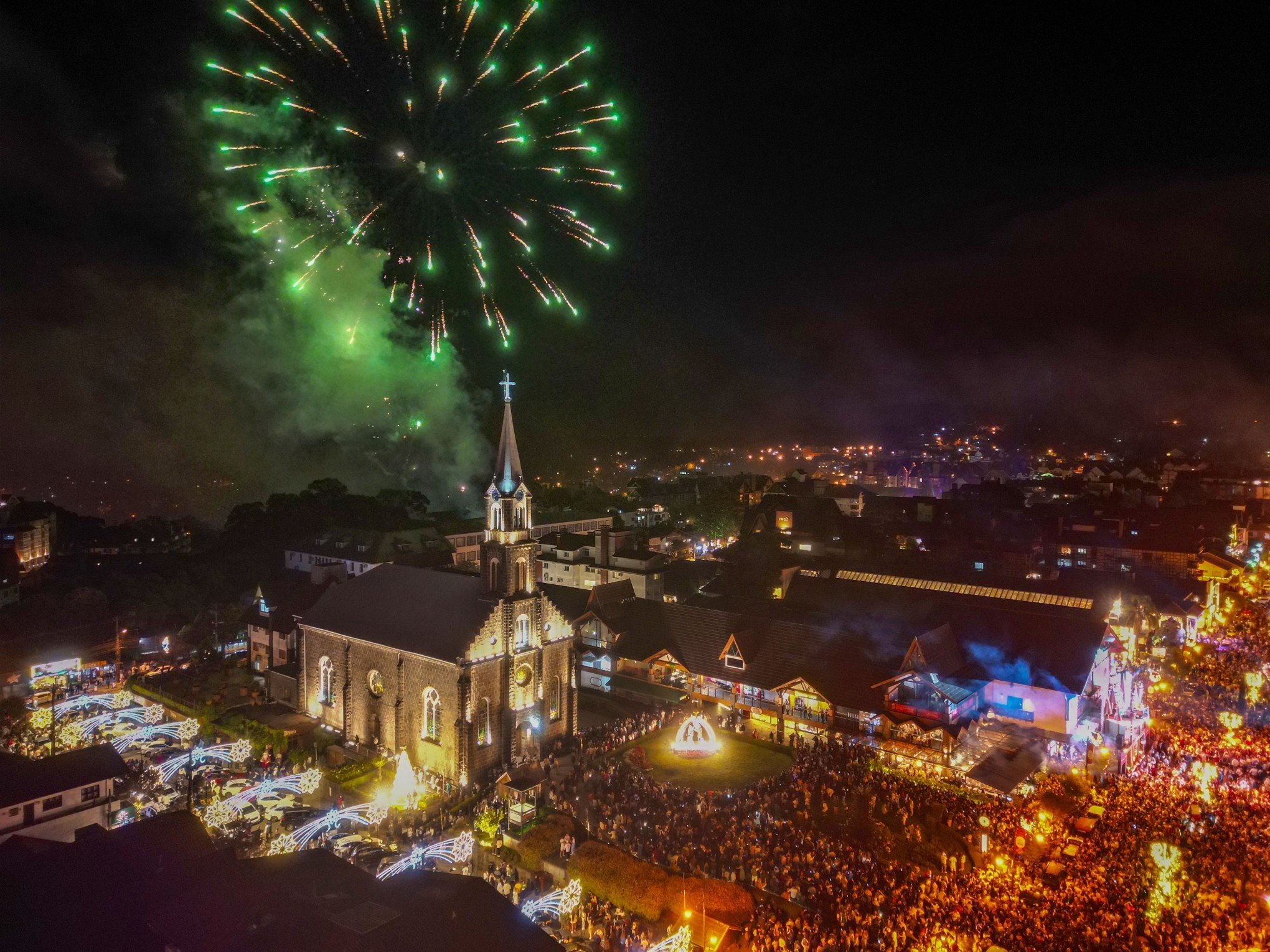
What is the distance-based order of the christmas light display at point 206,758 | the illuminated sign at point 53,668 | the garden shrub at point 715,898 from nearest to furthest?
the garden shrub at point 715,898, the christmas light display at point 206,758, the illuminated sign at point 53,668

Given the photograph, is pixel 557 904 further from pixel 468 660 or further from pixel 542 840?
pixel 468 660

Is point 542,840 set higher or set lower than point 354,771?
higher

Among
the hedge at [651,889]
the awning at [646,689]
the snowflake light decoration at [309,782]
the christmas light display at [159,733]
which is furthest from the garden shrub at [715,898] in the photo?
the christmas light display at [159,733]

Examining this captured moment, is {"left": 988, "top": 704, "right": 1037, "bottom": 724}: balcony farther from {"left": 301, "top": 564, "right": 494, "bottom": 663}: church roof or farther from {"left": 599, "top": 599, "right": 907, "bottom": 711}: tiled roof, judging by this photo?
{"left": 301, "top": 564, "right": 494, "bottom": 663}: church roof

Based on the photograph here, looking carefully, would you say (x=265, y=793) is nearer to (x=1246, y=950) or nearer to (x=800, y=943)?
(x=800, y=943)

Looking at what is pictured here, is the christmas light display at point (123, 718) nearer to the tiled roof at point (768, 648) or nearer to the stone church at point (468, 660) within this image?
the stone church at point (468, 660)

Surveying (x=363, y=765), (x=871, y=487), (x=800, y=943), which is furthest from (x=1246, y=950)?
(x=871, y=487)

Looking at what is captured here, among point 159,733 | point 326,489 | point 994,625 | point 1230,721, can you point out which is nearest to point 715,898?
point 994,625

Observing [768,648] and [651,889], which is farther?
[768,648]
